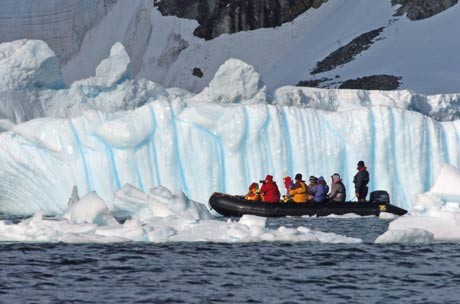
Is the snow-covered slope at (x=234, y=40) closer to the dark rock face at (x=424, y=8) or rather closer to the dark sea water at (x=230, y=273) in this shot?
the dark rock face at (x=424, y=8)

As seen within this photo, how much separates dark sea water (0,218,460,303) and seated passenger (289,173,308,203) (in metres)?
7.48

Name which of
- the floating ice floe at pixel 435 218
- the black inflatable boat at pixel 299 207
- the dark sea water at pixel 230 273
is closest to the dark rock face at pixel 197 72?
the black inflatable boat at pixel 299 207

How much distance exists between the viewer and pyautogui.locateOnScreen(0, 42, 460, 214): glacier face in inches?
1305

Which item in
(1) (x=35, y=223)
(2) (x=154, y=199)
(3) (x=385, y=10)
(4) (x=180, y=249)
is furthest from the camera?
(3) (x=385, y=10)

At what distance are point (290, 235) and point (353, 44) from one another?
4848 cm

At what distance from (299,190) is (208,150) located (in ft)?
8.97

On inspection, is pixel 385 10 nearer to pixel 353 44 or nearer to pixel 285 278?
pixel 353 44

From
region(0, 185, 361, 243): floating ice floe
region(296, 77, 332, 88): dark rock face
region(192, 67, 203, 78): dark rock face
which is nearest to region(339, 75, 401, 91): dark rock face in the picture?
region(296, 77, 332, 88): dark rock face

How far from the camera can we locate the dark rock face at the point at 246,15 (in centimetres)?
7888

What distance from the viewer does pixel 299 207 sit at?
1265 inches

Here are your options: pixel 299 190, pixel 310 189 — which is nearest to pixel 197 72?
pixel 310 189

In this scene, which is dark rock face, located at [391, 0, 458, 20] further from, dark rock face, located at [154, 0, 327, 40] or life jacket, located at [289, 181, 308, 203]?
life jacket, located at [289, 181, 308, 203]

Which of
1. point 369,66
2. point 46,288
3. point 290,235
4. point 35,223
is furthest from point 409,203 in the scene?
point 369,66

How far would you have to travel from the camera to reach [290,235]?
23656 mm
